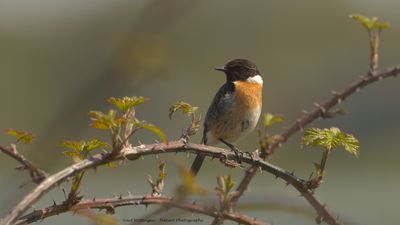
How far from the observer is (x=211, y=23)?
33.4 m

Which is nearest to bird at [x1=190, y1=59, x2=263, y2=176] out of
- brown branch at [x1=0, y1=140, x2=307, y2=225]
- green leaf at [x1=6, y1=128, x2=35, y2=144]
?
brown branch at [x1=0, y1=140, x2=307, y2=225]

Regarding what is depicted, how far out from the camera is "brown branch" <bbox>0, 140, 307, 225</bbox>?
6.87 ft

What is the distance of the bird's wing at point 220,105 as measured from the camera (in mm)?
6630

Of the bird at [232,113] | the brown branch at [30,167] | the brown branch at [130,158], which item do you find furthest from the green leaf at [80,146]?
the bird at [232,113]

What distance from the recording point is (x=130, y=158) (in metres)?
2.56

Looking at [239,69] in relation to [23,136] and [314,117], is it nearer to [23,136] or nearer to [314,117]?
[314,117]

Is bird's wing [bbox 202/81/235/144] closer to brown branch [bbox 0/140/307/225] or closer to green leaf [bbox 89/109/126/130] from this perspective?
brown branch [bbox 0/140/307/225]

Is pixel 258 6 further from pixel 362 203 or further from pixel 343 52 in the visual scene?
pixel 362 203

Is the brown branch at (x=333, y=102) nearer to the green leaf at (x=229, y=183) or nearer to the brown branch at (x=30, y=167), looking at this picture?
the green leaf at (x=229, y=183)

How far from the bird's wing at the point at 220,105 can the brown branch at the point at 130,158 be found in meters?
3.33

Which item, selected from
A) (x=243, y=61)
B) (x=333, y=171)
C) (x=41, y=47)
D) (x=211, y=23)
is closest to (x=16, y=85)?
(x=41, y=47)

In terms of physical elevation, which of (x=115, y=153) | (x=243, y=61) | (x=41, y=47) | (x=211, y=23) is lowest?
(x=115, y=153)

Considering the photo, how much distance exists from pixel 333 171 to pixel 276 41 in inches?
630

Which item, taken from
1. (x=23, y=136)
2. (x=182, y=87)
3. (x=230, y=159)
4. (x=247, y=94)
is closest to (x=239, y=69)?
(x=247, y=94)
